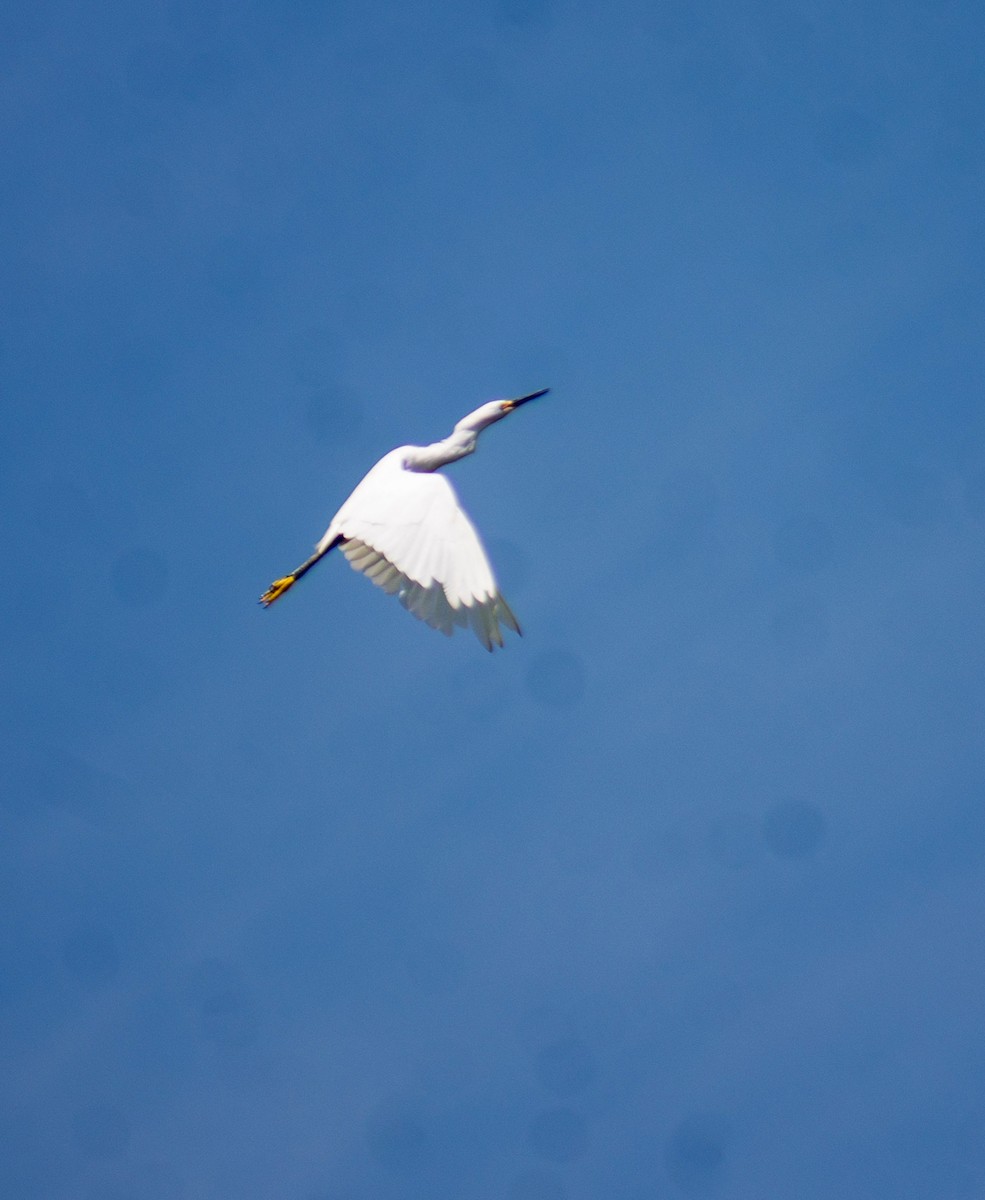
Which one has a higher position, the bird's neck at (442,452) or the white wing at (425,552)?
the bird's neck at (442,452)

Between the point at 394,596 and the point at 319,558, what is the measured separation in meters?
1.51

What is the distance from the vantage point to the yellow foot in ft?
58.0

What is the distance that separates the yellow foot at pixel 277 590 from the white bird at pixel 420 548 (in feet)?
2.08

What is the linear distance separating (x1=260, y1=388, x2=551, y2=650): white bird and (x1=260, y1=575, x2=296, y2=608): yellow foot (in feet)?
2.08

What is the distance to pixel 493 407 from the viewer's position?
58.3 ft

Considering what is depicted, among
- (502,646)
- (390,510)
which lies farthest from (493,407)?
(502,646)

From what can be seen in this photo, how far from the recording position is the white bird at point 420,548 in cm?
1518

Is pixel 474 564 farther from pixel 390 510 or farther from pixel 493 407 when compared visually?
pixel 493 407

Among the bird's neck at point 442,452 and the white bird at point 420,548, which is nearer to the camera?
the white bird at point 420,548

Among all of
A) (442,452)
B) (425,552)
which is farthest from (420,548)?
(442,452)

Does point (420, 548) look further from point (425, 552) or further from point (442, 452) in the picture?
point (442, 452)

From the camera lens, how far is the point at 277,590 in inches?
698

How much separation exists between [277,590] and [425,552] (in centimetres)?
271

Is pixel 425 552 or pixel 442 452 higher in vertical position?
pixel 442 452
